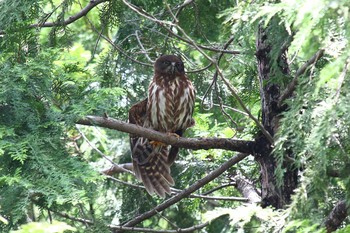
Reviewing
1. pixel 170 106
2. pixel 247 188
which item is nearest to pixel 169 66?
pixel 170 106

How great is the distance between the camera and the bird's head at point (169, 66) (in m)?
7.06

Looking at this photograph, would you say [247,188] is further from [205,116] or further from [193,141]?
[193,141]

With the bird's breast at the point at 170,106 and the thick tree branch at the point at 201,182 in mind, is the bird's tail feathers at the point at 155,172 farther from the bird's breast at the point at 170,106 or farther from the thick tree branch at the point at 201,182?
the thick tree branch at the point at 201,182

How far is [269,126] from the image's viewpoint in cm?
548

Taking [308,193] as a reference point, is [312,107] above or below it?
above

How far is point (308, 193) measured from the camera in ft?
12.8

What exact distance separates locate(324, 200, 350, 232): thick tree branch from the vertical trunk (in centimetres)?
72

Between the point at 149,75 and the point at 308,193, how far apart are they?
13.2 feet

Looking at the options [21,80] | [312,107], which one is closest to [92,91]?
[21,80]

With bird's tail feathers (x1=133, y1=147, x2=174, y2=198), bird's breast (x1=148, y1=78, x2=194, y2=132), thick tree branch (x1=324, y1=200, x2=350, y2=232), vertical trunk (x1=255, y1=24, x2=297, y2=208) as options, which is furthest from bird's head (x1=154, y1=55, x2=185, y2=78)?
thick tree branch (x1=324, y1=200, x2=350, y2=232)

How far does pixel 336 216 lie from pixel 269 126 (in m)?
1.07

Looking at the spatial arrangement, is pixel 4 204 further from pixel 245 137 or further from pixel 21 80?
pixel 245 137

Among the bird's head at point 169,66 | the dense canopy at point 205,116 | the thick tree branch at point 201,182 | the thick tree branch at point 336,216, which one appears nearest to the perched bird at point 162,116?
the bird's head at point 169,66

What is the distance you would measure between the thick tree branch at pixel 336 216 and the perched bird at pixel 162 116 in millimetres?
2395
